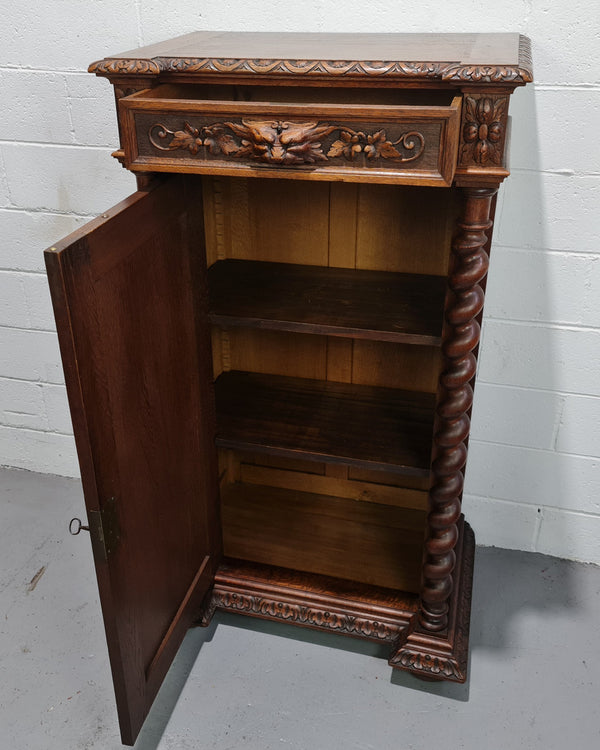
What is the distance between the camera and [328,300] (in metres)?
1.49

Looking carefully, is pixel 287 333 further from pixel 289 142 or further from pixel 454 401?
pixel 289 142

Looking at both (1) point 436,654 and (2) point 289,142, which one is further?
(1) point 436,654

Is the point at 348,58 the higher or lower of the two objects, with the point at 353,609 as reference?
higher

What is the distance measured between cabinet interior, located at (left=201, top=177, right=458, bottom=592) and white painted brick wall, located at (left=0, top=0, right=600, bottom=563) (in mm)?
203

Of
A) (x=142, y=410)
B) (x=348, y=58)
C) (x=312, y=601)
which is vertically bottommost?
(x=312, y=601)

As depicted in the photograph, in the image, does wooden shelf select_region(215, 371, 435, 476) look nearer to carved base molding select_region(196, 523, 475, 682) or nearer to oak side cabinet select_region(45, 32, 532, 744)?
oak side cabinet select_region(45, 32, 532, 744)

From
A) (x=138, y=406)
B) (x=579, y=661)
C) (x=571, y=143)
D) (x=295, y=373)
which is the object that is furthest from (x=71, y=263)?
(x=579, y=661)

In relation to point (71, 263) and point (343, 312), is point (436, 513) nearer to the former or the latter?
A: point (343, 312)

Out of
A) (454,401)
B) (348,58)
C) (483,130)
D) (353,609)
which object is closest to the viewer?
(483,130)

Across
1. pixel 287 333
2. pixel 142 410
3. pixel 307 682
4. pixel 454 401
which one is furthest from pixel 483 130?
pixel 307 682

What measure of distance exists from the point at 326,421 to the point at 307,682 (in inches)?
22.3

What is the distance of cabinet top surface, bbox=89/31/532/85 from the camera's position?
1.05m

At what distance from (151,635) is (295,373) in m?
0.73

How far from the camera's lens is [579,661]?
1604 mm
